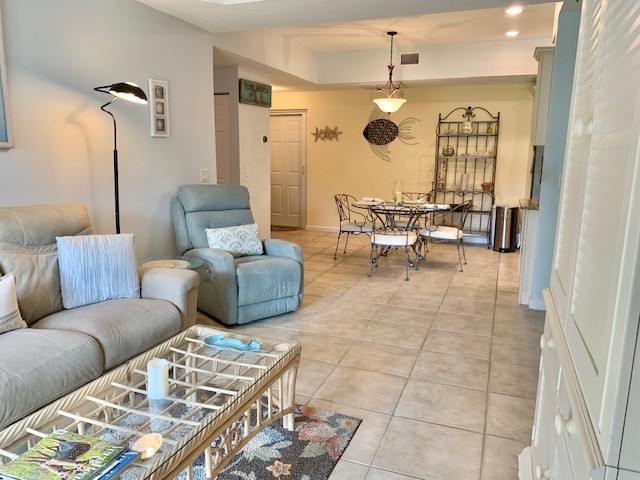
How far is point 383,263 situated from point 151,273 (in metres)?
3.35

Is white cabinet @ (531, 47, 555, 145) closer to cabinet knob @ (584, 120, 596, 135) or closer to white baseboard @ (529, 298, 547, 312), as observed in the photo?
white baseboard @ (529, 298, 547, 312)

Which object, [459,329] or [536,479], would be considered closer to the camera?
[536,479]

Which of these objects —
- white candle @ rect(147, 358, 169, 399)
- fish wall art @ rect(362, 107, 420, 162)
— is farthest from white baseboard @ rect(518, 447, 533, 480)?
fish wall art @ rect(362, 107, 420, 162)

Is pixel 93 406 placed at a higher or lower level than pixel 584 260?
lower

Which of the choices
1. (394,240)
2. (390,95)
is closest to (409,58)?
(390,95)

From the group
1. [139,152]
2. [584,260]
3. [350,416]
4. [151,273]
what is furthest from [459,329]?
[139,152]

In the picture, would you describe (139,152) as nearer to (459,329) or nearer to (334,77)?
(459,329)

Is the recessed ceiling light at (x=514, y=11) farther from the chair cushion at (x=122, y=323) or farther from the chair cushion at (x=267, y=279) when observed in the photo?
the chair cushion at (x=122, y=323)

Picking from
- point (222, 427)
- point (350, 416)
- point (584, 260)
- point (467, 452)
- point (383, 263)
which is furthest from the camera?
point (383, 263)

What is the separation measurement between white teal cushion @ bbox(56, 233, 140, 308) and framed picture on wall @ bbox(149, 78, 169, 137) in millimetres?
1252

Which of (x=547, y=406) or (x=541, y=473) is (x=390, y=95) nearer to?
(x=547, y=406)

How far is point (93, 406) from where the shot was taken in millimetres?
1606

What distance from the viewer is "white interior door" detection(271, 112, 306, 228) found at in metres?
7.81

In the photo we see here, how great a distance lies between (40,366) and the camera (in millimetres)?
1829
